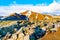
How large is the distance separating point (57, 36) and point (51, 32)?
5.69 ft

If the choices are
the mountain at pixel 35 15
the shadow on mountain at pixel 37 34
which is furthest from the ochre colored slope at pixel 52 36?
the mountain at pixel 35 15

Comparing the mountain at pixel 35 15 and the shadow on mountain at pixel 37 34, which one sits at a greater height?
the mountain at pixel 35 15

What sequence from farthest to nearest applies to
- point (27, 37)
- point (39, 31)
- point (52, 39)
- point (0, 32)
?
point (0, 32) < point (39, 31) < point (52, 39) < point (27, 37)

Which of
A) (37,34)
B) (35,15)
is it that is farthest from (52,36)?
(35,15)

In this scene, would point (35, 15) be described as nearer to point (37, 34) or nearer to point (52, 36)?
point (37, 34)

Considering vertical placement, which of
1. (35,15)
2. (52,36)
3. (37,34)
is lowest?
(52,36)

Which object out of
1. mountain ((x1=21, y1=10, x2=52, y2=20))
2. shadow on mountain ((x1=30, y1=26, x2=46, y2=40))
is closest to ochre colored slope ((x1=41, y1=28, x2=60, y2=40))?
shadow on mountain ((x1=30, y1=26, x2=46, y2=40))

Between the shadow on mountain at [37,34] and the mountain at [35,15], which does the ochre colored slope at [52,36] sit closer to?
the shadow on mountain at [37,34]

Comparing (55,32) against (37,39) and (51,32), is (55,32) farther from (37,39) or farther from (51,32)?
(37,39)

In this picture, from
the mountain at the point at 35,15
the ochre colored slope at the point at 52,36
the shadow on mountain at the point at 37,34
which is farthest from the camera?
the mountain at the point at 35,15

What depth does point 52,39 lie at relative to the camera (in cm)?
4869

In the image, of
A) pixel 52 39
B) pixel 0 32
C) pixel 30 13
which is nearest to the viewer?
pixel 52 39

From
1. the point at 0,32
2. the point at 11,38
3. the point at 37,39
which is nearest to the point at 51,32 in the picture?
the point at 37,39

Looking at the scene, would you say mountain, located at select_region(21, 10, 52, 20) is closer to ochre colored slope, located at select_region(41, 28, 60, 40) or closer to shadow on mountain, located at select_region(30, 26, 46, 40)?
shadow on mountain, located at select_region(30, 26, 46, 40)
